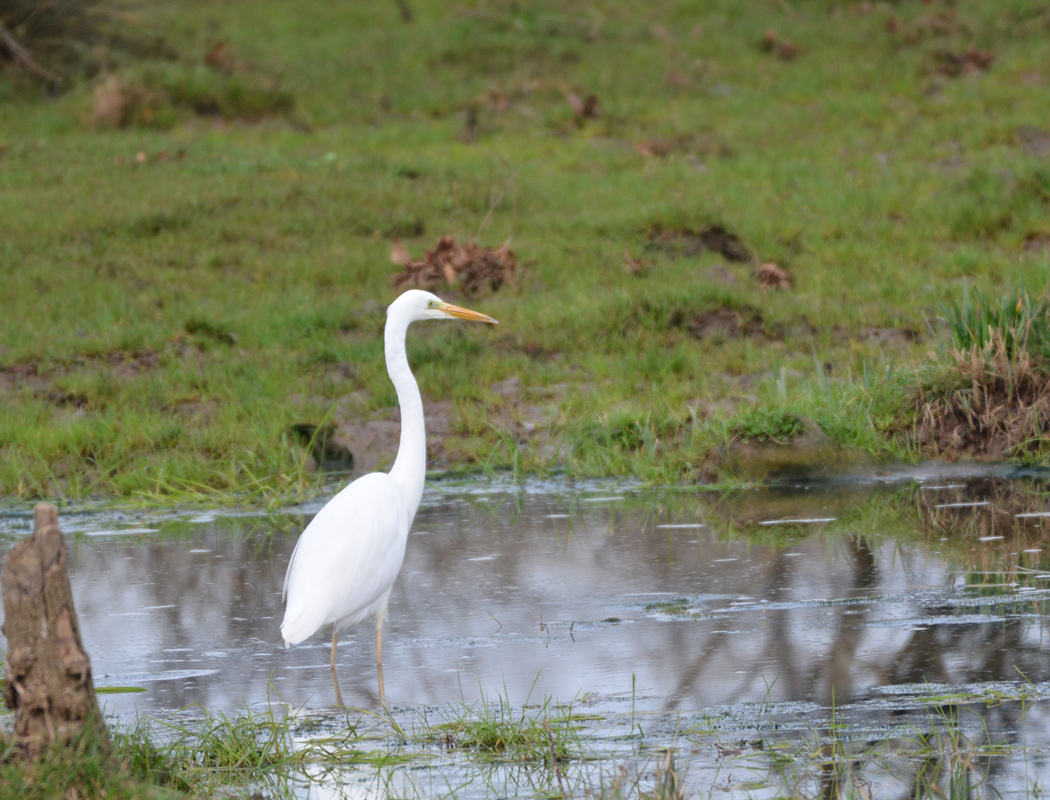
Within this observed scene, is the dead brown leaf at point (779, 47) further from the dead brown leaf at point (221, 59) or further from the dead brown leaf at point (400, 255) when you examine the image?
the dead brown leaf at point (400, 255)

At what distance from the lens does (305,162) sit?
571 inches

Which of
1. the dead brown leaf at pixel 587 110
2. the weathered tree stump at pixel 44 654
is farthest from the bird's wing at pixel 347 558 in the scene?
the dead brown leaf at pixel 587 110

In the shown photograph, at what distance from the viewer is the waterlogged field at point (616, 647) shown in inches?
148

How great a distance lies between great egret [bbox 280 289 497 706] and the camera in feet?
15.7

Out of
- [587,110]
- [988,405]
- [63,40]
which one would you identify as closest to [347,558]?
[988,405]

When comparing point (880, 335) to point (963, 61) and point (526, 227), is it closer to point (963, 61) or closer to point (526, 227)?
point (526, 227)

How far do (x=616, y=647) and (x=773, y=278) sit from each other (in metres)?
6.77

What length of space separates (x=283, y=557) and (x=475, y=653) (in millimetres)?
2050

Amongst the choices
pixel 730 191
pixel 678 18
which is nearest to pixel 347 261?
pixel 730 191

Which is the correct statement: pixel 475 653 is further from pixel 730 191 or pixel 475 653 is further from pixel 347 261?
pixel 730 191

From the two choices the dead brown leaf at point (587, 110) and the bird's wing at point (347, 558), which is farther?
the dead brown leaf at point (587, 110)

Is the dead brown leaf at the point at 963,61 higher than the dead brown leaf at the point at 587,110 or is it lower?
higher

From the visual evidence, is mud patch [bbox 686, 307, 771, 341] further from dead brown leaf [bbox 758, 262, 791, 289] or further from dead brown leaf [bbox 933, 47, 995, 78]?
dead brown leaf [bbox 933, 47, 995, 78]

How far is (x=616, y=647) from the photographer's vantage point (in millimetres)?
5023
